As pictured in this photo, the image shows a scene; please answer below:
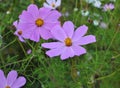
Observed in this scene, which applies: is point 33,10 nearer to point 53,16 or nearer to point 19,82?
point 53,16

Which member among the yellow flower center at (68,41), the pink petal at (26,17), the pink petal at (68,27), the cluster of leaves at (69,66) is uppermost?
the pink petal at (26,17)

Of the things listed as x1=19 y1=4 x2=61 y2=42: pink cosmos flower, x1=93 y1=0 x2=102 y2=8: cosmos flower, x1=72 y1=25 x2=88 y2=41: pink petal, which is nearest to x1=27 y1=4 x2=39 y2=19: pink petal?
x1=19 y1=4 x2=61 y2=42: pink cosmos flower

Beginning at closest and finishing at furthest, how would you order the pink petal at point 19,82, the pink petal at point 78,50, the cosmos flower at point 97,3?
the pink petal at point 78,50
the pink petal at point 19,82
the cosmos flower at point 97,3

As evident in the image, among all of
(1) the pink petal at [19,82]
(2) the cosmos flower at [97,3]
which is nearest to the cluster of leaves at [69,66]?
(1) the pink petal at [19,82]

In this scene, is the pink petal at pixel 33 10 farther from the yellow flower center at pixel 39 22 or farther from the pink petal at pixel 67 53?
the pink petal at pixel 67 53

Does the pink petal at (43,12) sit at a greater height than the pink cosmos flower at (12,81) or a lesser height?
greater

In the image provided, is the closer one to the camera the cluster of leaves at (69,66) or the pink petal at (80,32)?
the pink petal at (80,32)

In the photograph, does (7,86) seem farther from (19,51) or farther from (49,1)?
(49,1)
